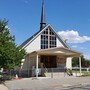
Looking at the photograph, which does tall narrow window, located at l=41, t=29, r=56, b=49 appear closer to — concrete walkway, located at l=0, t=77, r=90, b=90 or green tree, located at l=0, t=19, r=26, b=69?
green tree, located at l=0, t=19, r=26, b=69

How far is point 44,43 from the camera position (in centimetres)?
3503

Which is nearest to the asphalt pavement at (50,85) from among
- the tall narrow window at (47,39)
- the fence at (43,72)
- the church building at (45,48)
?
the fence at (43,72)

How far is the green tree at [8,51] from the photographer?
2388cm

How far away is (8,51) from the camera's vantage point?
2402cm

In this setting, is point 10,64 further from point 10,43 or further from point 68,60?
point 68,60

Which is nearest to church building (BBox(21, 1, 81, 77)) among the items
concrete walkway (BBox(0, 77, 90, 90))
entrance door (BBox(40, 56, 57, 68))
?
entrance door (BBox(40, 56, 57, 68))

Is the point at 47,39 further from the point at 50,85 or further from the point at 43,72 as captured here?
the point at 50,85

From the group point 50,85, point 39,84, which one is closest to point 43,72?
point 39,84

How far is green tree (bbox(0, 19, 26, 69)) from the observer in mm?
23875

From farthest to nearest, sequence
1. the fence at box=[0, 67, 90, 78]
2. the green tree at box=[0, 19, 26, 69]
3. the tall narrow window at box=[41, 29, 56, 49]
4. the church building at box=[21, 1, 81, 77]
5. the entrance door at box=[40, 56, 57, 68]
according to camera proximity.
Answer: the tall narrow window at box=[41, 29, 56, 49] < the entrance door at box=[40, 56, 57, 68] < the church building at box=[21, 1, 81, 77] < the fence at box=[0, 67, 90, 78] < the green tree at box=[0, 19, 26, 69]

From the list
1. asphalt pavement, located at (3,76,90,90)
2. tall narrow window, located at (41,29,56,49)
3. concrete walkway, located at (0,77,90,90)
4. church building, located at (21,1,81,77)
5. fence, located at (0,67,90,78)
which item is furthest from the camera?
tall narrow window, located at (41,29,56,49)

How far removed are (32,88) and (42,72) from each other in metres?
10.9

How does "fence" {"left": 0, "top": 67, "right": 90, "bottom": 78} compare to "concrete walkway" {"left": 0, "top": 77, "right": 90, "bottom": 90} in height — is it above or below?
above

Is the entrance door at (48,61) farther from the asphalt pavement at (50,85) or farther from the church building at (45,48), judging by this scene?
the asphalt pavement at (50,85)
